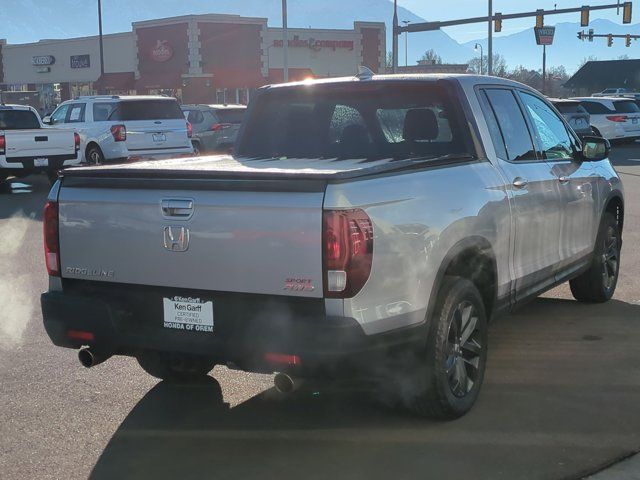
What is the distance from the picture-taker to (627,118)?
28.5 meters

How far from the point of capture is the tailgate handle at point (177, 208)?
4.05 metres

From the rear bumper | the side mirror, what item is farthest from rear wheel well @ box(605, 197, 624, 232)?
the rear bumper

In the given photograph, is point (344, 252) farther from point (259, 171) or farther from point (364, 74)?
point (364, 74)

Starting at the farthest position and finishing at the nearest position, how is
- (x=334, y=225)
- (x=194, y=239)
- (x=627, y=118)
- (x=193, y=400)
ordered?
1. (x=627, y=118)
2. (x=193, y=400)
3. (x=194, y=239)
4. (x=334, y=225)

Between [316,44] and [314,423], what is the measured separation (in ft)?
165

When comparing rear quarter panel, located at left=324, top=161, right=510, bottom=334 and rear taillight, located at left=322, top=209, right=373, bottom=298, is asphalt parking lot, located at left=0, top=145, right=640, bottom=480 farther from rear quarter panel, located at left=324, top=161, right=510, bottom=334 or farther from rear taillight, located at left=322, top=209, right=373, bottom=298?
rear taillight, located at left=322, top=209, right=373, bottom=298

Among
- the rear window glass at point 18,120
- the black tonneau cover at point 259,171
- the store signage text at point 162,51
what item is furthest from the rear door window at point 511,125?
the store signage text at point 162,51

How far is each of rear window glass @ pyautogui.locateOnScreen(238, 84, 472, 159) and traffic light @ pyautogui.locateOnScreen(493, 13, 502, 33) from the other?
3421 cm

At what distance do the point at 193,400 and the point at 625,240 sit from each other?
7159 millimetres

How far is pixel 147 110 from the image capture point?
1894cm

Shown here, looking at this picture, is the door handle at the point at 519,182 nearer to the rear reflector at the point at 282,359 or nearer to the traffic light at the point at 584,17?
the rear reflector at the point at 282,359

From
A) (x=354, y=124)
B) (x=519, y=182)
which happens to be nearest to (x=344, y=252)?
(x=519, y=182)

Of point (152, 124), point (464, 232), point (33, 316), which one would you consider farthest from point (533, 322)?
point (152, 124)

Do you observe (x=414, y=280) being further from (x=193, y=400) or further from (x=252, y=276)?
(x=193, y=400)
